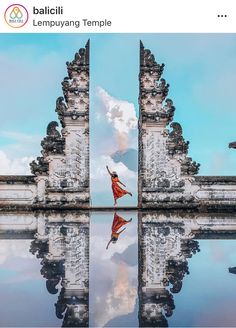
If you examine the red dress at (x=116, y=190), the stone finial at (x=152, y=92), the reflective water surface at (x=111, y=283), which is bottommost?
the reflective water surface at (x=111, y=283)

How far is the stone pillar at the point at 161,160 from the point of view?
15.0m

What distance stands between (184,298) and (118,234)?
4.46m

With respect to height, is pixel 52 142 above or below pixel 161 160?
above

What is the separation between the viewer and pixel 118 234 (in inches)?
333

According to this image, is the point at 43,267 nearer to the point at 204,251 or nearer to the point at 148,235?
the point at 204,251

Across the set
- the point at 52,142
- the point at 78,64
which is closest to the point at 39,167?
the point at 52,142

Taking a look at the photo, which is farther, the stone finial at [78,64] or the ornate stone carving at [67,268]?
the stone finial at [78,64]

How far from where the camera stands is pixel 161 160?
15.1 m

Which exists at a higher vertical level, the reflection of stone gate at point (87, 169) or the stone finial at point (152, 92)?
the stone finial at point (152, 92)

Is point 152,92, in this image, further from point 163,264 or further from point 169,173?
point 163,264
